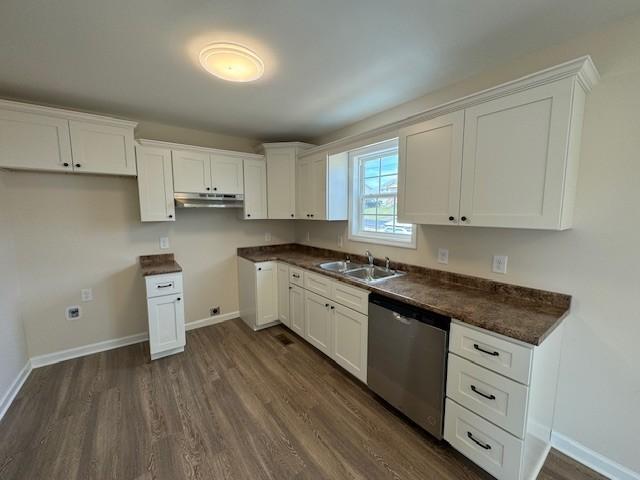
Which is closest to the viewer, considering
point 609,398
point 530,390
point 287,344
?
point 530,390

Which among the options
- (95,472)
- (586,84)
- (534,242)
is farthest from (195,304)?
(586,84)

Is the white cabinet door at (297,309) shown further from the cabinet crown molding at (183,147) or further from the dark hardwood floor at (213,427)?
the cabinet crown molding at (183,147)

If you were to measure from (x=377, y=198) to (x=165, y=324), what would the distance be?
2537mm

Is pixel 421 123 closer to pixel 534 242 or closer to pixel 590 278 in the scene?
pixel 534 242

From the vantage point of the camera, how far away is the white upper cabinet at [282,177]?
3.40 m

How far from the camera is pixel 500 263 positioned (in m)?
1.88

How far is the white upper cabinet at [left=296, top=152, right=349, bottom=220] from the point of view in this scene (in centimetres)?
299

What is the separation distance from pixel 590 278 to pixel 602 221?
329 millimetres

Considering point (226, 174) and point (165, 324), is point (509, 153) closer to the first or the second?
point (226, 174)

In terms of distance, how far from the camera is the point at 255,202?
11.1 feet

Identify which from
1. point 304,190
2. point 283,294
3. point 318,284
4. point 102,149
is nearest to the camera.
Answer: point 102,149

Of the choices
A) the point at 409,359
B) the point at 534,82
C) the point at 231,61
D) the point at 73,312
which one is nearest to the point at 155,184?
the point at 73,312

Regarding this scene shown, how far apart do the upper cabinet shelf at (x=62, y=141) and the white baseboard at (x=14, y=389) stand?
175cm

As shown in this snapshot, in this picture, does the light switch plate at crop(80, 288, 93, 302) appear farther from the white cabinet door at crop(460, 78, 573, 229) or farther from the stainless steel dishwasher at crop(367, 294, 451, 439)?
the white cabinet door at crop(460, 78, 573, 229)
